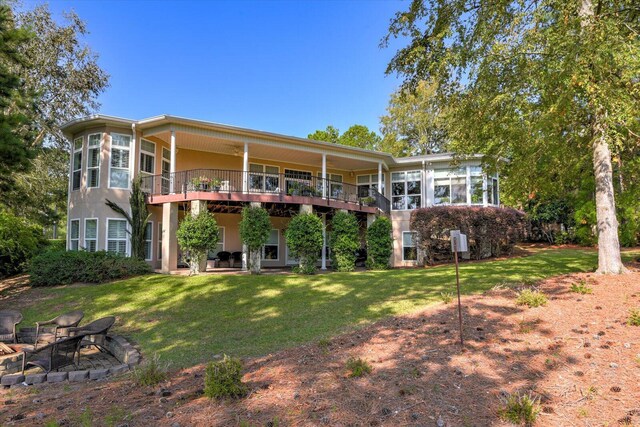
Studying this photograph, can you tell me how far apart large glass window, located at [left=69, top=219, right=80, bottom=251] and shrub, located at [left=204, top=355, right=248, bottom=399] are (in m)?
14.7

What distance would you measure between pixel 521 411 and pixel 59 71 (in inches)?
968

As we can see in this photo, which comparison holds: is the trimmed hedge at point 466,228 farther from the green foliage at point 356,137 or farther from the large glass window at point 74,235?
the green foliage at point 356,137

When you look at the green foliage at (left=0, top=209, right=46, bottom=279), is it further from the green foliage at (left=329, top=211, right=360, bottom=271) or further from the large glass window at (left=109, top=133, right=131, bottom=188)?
the green foliage at (left=329, top=211, right=360, bottom=271)

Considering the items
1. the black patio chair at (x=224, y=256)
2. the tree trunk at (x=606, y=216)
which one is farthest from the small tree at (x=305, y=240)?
the tree trunk at (x=606, y=216)

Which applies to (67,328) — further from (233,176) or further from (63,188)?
(63,188)

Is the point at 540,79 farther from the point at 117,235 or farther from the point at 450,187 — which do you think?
the point at 117,235

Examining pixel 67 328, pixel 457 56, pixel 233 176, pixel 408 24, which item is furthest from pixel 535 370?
pixel 233 176

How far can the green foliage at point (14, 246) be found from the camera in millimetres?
15430

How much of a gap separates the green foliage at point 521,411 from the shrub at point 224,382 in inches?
104

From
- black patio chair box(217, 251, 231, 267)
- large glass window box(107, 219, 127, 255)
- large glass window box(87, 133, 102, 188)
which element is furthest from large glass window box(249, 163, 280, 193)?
large glass window box(87, 133, 102, 188)

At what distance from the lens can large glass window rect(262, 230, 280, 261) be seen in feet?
65.7

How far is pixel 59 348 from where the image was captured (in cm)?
565

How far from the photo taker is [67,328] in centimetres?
731

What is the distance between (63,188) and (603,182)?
27242 millimetres
